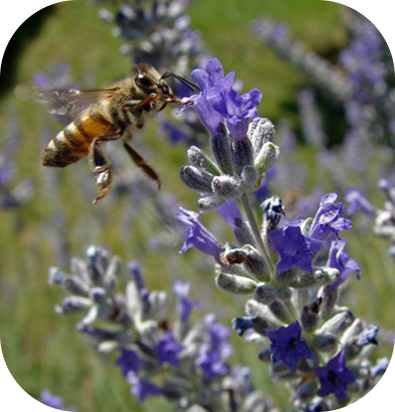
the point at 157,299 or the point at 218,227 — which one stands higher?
the point at 218,227

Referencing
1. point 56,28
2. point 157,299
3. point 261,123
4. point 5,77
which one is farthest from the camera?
point 5,77

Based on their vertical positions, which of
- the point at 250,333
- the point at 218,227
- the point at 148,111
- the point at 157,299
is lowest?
the point at 250,333

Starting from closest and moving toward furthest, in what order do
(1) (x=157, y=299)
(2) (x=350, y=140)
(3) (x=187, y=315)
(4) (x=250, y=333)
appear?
(4) (x=250, y=333)
(1) (x=157, y=299)
(3) (x=187, y=315)
(2) (x=350, y=140)

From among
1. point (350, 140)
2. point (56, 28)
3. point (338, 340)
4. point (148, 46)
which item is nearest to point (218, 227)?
point (350, 140)

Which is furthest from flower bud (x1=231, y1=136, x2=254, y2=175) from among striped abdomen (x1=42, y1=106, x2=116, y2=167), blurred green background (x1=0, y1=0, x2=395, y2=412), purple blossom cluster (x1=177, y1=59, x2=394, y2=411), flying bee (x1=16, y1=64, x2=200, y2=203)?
blurred green background (x1=0, y1=0, x2=395, y2=412)

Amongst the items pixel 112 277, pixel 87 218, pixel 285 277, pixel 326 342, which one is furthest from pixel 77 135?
A: pixel 87 218

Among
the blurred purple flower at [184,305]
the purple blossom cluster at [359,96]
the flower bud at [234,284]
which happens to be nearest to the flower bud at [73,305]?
the blurred purple flower at [184,305]

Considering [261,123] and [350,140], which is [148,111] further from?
[350,140]

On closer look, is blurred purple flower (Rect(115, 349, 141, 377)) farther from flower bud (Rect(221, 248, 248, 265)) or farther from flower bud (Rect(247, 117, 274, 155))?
flower bud (Rect(247, 117, 274, 155))
